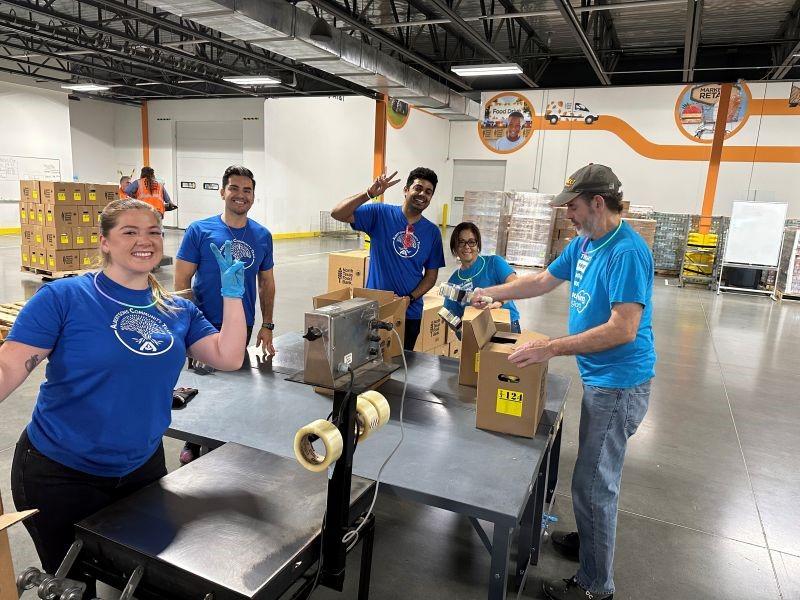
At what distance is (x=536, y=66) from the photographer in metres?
10.9

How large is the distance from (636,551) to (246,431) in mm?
2006

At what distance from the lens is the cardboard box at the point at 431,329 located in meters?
4.67

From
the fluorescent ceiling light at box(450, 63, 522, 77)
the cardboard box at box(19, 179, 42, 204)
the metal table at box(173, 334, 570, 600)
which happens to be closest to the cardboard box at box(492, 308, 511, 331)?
the metal table at box(173, 334, 570, 600)

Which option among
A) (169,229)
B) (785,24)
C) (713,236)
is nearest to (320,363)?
(785,24)

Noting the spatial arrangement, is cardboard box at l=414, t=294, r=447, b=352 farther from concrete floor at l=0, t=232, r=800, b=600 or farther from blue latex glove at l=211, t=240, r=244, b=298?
blue latex glove at l=211, t=240, r=244, b=298

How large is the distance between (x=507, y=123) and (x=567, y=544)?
1769 cm

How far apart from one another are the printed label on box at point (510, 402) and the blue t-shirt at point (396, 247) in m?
1.39

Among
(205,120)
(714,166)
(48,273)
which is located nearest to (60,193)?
(48,273)

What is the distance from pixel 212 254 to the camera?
276 centimetres

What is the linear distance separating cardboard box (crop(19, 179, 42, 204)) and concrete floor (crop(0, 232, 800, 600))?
14.7 ft

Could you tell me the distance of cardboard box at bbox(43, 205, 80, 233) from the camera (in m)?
7.70

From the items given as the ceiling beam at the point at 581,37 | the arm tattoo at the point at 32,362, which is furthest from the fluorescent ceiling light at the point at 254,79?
the arm tattoo at the point at 32,362

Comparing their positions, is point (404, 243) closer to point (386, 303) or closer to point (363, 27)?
point (386, 303)

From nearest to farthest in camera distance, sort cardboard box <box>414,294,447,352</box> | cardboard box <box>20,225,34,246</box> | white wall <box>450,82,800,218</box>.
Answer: cardboard box <box>414,294,447,352</box>, cardboard box <box>20,225,34,246</box>, white wall <box>450,82,800,218</box>
